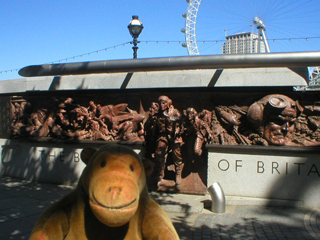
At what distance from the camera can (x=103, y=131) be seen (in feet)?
30.9

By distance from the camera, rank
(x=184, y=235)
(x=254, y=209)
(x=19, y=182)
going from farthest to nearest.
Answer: (x=19, y=182) < (x=254, y=209) < (x=184, y=235)

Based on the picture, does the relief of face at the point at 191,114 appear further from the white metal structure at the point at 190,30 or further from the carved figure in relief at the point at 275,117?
the white metal structure at the point at 190,30

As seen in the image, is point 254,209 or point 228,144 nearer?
point 254,209

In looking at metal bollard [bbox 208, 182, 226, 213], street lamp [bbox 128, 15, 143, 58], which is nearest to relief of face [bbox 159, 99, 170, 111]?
metal bollard [bbox 208, 182, 226, 213]

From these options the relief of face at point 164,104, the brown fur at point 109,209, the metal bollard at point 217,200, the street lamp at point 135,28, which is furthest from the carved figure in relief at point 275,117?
the street lamp at point 135,28

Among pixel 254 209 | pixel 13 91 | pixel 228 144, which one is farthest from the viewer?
pixel 13 91

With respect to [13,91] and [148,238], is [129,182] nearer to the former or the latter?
[148,238]

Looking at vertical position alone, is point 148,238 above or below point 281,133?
below

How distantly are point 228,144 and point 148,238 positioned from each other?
17.5ft

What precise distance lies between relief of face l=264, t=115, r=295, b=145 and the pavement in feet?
4.75

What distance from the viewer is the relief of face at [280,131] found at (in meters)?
7.79

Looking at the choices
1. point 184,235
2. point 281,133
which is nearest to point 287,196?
point 281,133

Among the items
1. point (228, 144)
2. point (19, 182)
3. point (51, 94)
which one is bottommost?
point (19, 182)

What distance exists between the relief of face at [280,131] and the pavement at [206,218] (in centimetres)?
145
